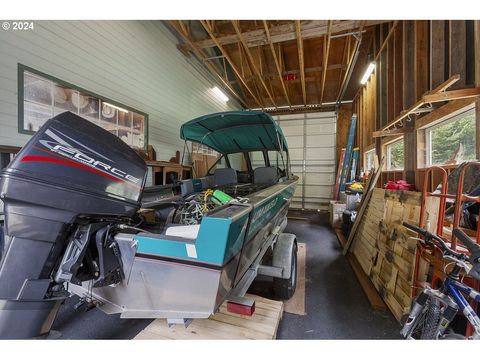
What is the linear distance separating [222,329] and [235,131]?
9.09ft

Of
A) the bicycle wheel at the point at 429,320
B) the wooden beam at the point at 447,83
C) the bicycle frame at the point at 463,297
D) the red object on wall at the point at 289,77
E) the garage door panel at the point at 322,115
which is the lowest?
the bicycle wheel at the point at 429,320

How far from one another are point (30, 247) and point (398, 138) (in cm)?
557

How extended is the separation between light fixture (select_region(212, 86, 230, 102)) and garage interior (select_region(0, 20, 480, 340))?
0.46 metres

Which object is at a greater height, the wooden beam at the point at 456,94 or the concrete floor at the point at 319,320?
the wooden beam at the point at 456,94

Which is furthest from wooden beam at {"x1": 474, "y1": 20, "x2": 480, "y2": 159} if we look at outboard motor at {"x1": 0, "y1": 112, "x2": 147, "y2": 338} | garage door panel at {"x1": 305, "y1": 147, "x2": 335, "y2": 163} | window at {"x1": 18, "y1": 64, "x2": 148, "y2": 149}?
garage door panel at {"x1": 305, "y1": 147, "x2": 335, "y2": 163}

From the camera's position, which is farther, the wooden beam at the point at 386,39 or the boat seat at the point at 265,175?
the wooden beam at the point at 386,39

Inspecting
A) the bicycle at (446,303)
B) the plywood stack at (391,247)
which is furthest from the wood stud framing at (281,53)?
the bicycle at (446,303)

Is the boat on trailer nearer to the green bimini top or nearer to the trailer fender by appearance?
the trailer fender

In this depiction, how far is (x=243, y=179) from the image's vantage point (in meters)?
4.45

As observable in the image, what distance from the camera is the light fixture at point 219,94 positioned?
7.02m

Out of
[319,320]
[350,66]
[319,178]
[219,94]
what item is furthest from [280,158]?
[319,320]

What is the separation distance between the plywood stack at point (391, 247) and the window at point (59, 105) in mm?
4191

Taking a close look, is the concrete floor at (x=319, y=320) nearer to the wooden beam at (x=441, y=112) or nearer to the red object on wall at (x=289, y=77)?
the wooden beam at (x=441, y=112)

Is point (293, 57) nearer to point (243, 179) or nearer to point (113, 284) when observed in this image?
point (243, 179)
